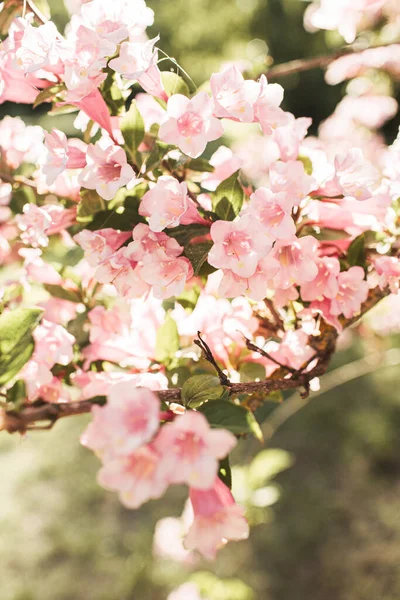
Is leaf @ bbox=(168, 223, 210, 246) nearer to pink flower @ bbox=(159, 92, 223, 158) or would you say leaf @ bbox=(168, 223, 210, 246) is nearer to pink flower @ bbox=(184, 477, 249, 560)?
pink flower @ bbox=(159, 92, 223, 158)

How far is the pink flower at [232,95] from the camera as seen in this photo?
57cm

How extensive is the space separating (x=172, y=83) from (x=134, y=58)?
8cm

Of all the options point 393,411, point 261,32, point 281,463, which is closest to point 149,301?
point 281,463

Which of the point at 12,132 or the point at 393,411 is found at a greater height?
the point at 12,132

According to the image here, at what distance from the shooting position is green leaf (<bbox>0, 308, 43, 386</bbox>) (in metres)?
0.55

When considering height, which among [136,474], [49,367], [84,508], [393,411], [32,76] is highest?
[32,76]

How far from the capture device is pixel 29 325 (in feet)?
1.85

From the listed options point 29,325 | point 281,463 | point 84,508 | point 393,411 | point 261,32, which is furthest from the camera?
point 261,32

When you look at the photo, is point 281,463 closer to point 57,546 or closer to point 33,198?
point 33,198

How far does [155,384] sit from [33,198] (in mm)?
347

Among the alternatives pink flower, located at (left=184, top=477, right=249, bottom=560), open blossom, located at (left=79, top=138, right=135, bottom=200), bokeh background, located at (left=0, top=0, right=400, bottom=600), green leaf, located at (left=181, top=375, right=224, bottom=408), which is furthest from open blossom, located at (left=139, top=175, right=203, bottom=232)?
bokeh background, located at (left=0, top=0, right=400, bottom=600)

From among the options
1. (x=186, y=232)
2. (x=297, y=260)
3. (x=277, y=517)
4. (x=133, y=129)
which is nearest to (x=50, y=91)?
(x=133, y=129)

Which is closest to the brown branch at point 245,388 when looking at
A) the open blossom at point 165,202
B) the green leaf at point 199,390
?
the green leaf at point 199,390

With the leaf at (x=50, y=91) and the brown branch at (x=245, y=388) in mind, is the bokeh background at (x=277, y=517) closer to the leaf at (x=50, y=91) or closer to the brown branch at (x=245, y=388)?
the brown branch at (x=245, y=388)
